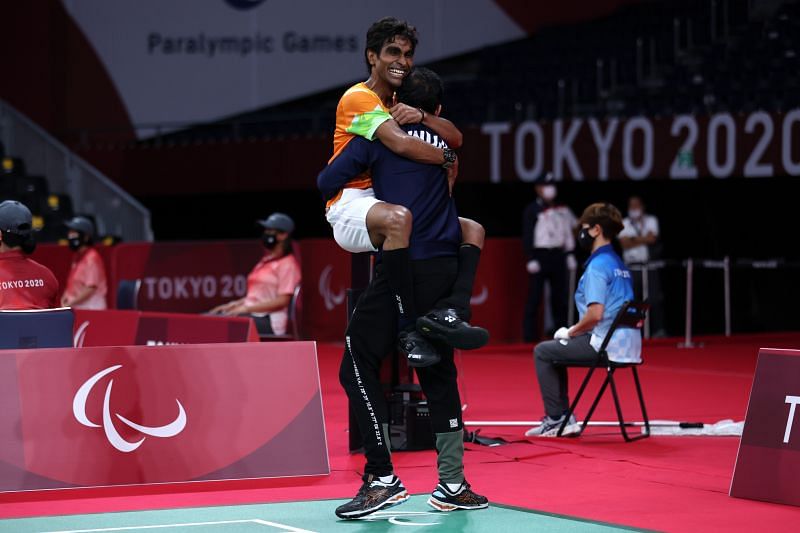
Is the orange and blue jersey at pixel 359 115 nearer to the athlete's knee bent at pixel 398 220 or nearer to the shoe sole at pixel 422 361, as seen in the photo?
the athlete's knee bent at pixel 398 220

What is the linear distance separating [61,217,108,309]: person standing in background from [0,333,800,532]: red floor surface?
3.47 meters

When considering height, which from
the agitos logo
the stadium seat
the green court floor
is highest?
the agitos logo

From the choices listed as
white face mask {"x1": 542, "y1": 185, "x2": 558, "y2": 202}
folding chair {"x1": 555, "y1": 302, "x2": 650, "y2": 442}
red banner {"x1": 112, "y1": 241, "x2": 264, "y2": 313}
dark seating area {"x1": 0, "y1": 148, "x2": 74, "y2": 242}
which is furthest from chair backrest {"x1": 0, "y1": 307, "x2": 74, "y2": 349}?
dark seating area {"x1": 0, "y1": 148, "x2": 74, "y2": 242}

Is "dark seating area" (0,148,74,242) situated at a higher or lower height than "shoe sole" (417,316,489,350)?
higher

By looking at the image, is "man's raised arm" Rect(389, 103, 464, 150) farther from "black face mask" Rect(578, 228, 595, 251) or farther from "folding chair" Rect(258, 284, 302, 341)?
"folding chair" Rect(258, 284, 302, 341)

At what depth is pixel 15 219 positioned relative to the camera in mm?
8352

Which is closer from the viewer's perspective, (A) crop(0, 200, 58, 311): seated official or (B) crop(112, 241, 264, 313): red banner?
(A) crop(0, 200, 58, 311): seated official

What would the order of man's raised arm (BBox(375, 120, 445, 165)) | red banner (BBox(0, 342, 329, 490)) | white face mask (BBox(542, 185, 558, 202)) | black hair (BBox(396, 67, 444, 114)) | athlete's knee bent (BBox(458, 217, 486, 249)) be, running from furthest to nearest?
1. white face mask (BBox(542, 185, 558, 202))
2. red banner (BBox(0, 342, 329, 490))
3. athlete's knee bent (BBox(458, 217, 486, 249))
4. black hair (BBox(396, 67, 444, 114))
5. man's raised arm (BBox(375, 120, 445, 165))

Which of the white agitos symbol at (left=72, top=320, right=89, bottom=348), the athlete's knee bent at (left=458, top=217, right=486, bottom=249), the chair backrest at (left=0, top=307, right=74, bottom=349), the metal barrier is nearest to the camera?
the athlete's knee bent at (left=458, top=217, right=486, bottom=249)

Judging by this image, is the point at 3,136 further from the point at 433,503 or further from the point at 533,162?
the point at 433,503

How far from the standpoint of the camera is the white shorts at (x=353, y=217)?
237 inches

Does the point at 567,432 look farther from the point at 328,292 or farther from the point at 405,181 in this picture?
the point at 328,292

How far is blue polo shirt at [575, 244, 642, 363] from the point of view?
8797 millimetres

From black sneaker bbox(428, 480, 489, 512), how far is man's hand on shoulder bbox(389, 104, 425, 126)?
67.3 inches
